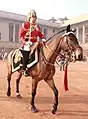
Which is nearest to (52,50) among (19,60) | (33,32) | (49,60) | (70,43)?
(49,60)

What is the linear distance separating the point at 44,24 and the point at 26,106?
246 ft

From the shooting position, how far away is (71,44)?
22.8 feet

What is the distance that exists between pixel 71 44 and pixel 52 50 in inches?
28.6

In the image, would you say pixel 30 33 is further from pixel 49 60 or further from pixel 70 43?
pixel 70 43

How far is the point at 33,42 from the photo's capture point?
8.30 meters

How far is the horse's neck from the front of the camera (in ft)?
24.4

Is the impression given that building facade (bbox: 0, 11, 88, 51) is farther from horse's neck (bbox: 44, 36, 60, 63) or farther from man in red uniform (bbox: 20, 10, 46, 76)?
horse's neck (bbox: 44, 36, 60, 63)

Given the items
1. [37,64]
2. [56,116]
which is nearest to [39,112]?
[56,116]

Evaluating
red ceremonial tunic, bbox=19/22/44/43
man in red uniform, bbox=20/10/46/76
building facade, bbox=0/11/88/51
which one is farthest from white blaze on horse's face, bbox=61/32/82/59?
building facade, bbox=0/11/88/51

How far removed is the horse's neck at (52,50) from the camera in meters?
7.44

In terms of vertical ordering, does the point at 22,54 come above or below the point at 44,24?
below

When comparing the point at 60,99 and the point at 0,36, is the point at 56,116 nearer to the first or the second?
the point at 60,99

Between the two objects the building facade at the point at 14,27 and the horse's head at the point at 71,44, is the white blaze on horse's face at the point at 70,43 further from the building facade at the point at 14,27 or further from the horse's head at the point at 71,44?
the building facade at the point at 14,27

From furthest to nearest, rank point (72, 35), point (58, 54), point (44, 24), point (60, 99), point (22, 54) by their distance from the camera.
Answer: point (44, 24), point (60, 99), point (22, 54), point (58, 54), point (72, 35)
